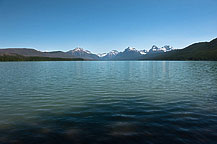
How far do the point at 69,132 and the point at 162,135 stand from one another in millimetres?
7760

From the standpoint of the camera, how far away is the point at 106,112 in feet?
57.4

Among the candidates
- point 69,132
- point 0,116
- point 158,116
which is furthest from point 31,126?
point 158,116

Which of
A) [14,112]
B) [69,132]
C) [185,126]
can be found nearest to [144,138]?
[185,126]

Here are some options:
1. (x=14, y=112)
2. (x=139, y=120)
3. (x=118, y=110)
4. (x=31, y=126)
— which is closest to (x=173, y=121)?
(x=139, y=120)

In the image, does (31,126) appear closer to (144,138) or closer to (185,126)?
(144,138)

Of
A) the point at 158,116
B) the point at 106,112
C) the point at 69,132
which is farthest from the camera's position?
the point at 106,112

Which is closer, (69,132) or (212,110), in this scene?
(69,132)

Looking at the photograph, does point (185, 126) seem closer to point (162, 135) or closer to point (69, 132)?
point (162, 135)

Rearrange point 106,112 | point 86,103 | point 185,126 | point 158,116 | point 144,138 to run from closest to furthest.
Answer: point 144,138
point 185,126
point 158,116
point 106,112
point 86,103

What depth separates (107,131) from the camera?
12680 mm

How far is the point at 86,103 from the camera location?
21.3 meters

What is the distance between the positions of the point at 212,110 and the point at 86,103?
16.2 m

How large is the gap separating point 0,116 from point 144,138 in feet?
51.5

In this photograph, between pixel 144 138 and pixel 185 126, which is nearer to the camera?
pixel 144 138
